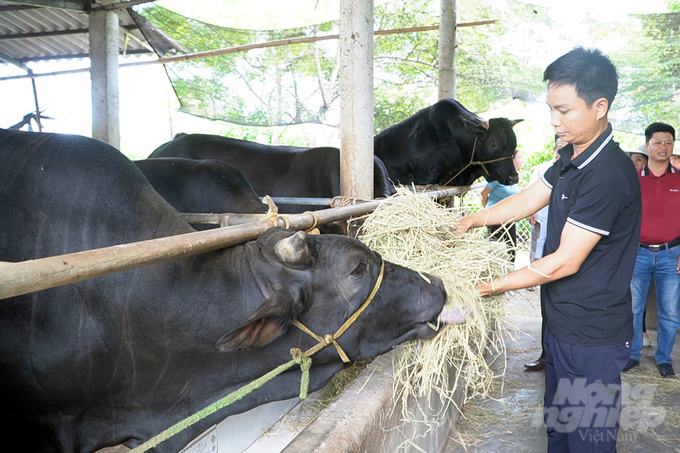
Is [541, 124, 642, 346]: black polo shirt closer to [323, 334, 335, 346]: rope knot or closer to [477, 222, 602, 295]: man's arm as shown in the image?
[477, 222, 602, 295]: man's arm

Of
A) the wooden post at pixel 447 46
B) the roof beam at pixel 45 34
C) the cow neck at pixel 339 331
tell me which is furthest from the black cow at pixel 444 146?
the roof beam at pixel 45 34

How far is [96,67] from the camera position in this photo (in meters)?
6.95

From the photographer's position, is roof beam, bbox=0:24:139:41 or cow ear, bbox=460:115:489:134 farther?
roof beam, bbox=0:24:139:41

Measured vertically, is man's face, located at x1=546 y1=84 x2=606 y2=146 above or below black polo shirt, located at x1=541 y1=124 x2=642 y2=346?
above

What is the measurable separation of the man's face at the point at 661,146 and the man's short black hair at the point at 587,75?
2885 mm

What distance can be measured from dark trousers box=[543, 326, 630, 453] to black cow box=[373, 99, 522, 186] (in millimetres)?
3914

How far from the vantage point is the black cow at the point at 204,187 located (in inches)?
149

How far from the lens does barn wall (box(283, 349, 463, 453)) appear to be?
193 centimetres

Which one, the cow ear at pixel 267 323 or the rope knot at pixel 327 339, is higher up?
the cow ear at pixel 267 323

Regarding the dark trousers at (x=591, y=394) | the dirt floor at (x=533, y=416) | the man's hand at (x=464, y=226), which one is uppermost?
the man's hand at (x=464, y=226)

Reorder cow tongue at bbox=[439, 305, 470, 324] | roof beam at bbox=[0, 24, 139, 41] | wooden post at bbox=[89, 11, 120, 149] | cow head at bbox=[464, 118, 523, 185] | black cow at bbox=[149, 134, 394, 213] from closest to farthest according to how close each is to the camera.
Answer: cow tongue at bbox=[439, 305, 470, 324] → black cow at bbox=[149, 134, 394, 213] → cow head at bbox=[464, 118, 523, 185] → wooden post at bbox=[89, 11, 120, 149] → roof beam at bbox=[0, 24, 139, 41]

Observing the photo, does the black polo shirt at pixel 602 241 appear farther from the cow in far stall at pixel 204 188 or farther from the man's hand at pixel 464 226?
the cow in far stall at pixel 204 188

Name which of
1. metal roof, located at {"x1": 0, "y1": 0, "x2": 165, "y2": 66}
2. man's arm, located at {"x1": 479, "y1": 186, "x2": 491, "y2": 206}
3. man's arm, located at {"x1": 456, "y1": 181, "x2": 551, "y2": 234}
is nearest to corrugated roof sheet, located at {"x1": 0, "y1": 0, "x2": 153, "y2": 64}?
metal roof, located at {"x1": 0, "y1": 0, "x2": 165, "y2": 66}

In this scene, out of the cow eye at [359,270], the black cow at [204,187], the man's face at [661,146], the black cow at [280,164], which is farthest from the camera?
the black cow at [280,164]
